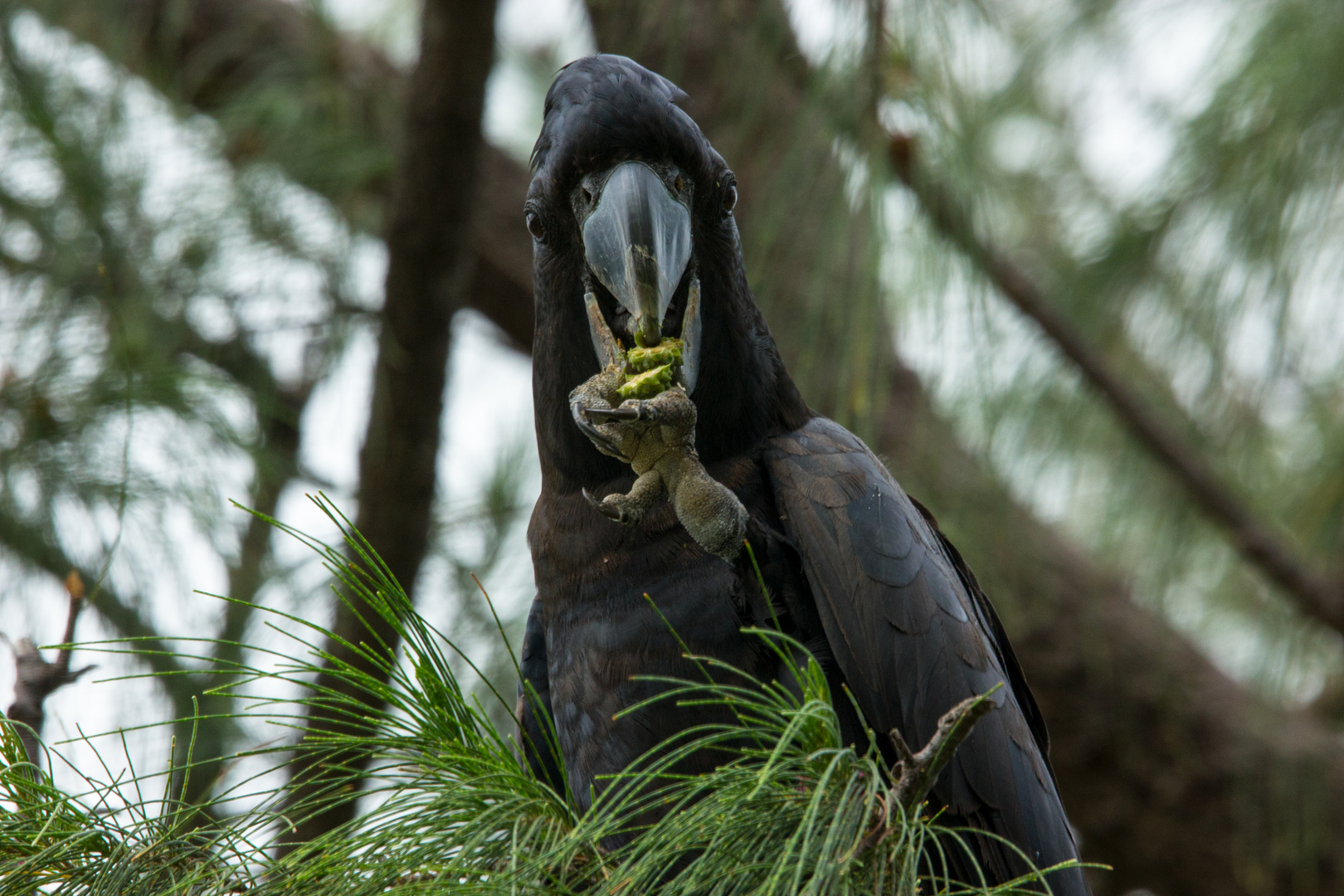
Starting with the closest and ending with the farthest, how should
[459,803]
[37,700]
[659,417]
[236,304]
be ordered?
[459,803], [659,417], [37,700], [236,304]

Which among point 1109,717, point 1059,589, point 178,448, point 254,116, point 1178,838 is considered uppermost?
point 254,116

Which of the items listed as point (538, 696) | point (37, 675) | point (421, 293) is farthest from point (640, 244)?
point (421, 293)

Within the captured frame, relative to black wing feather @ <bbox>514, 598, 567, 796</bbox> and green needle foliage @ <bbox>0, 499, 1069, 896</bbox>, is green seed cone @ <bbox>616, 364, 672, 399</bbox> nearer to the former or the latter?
green needle foliage @ <bbox>0, 499, 1069, 896</bbox>

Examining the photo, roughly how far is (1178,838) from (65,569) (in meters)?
4.27

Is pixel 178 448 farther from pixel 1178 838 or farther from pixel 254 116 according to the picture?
pixel 1178 838

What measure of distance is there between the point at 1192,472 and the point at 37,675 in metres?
3.60

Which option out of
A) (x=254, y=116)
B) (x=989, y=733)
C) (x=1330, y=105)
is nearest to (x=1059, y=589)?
(x=1330, y=105)

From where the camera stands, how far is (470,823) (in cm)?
153

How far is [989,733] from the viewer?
7.07 ft

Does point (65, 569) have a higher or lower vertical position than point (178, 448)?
lower

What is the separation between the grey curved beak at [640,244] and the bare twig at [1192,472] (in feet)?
6.10

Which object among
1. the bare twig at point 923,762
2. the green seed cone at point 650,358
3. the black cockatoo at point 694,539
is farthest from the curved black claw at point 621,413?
the bare twig at point 923,762

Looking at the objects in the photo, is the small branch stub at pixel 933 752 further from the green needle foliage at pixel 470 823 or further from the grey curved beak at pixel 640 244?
the grey curved beak at pixel 640 244

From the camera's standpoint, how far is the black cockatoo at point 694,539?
2.07m
